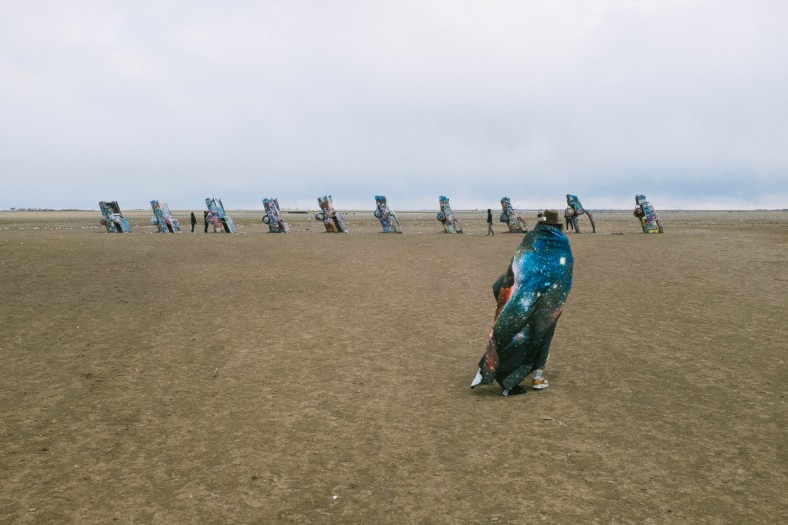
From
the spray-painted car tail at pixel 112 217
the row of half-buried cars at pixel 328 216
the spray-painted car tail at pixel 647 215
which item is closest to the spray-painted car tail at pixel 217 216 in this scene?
the row of half-buried cars at pixel 328 216

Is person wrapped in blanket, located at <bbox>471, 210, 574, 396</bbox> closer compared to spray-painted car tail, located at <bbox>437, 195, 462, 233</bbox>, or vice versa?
person wrapped in blanket, located at <bbox>471, 210, 574, 396</bbox>

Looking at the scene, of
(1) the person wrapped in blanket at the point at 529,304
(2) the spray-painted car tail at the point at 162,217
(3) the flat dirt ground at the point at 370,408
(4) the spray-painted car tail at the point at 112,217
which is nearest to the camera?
(3) the flat dirt ground at the point at 370,408

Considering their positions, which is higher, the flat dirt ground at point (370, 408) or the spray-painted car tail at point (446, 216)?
the spray-painted car tail at point (446, 216)

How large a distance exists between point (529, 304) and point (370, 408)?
7.57 feet

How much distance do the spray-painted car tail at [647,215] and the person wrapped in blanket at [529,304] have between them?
28440 millimetres

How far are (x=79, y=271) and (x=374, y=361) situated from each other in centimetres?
1002

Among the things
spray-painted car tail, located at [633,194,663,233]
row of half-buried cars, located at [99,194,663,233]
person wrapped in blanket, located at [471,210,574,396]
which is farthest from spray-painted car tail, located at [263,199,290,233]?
person wrapped in blanket, located at [471,210,574,396]

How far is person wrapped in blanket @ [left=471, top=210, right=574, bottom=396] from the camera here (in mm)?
6434

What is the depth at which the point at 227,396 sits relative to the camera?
6.59 meters

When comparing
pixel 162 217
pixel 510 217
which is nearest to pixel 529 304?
pixel 510 217

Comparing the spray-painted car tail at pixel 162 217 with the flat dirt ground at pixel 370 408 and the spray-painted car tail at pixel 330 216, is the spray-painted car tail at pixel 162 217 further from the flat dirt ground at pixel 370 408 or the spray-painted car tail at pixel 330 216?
the flat dirt ground at pixel 370 408

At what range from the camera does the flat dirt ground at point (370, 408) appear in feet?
13.8

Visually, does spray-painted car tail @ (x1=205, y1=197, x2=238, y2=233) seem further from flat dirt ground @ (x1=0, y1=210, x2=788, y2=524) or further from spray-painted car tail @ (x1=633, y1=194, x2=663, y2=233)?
spray-painted car tail @ (x1=633, y1=194, x2=663, y2=233)

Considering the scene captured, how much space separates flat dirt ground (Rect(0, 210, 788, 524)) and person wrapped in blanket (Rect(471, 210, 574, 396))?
0.37 metres
